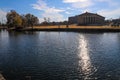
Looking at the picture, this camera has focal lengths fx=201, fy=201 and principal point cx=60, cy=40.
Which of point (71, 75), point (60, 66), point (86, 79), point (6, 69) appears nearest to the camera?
point (86, 79)

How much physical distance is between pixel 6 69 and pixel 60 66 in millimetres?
9710

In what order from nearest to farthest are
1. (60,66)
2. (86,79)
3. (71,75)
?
(86,79) < (71,75) < (60,66)

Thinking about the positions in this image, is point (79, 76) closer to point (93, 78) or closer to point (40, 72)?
point (93, 78)

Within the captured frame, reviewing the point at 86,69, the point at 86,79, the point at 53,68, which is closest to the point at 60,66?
the point at 53,68

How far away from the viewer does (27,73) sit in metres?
32.6

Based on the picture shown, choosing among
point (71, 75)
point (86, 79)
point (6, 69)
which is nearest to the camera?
point (86, 79)

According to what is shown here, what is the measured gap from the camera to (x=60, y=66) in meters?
37.3

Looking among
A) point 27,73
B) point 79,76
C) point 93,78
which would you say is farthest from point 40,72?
point 93,78

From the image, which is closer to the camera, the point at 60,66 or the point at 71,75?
the point at 71,75

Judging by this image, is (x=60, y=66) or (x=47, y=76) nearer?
(x=47, y=76)

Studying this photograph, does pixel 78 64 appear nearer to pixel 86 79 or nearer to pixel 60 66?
pixel 60 66

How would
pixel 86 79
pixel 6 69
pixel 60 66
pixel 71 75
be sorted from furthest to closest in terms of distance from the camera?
pixel 60 66 < pixel 6 69 < pixel 71 75 < pixel 86 79

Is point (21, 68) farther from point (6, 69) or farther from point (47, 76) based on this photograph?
point (47, 76)

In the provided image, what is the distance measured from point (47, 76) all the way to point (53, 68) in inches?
198
